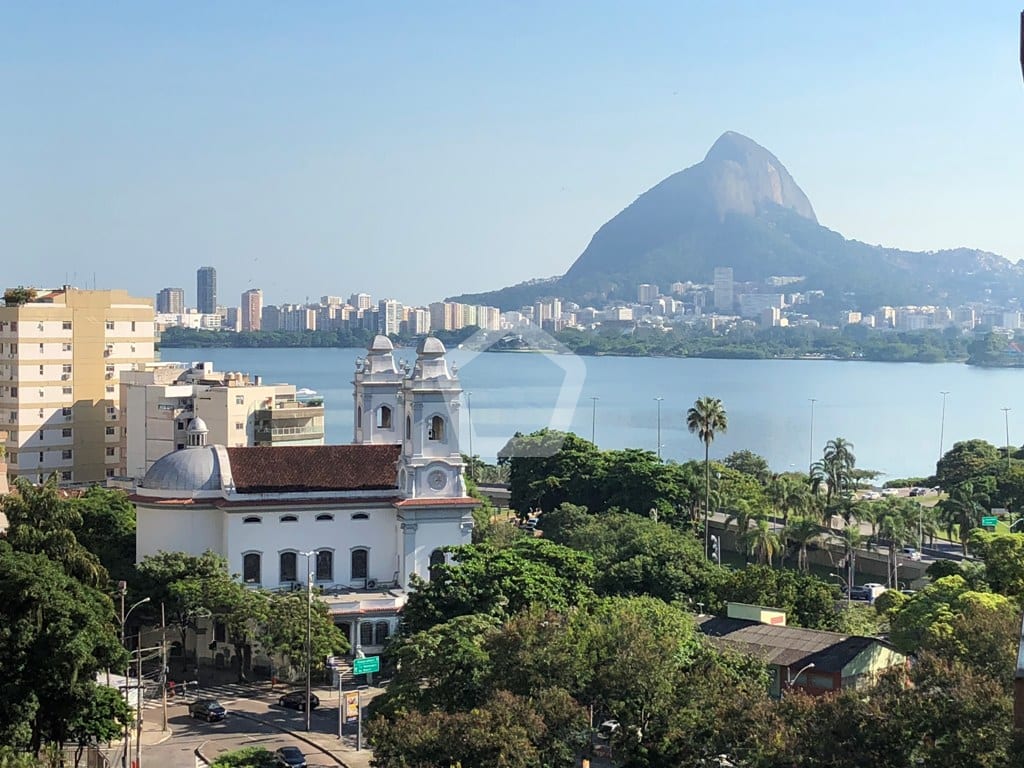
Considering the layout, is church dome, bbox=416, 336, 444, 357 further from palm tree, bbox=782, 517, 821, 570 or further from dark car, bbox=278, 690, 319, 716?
palm tree, bbox=782, 517, 821, 570

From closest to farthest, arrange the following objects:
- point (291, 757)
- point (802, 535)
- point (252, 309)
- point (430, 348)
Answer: point (291, 757)
point (430, 348)
point (802, 535)
point (252, 309)

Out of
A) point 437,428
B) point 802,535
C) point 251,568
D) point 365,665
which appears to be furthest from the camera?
point 802,535

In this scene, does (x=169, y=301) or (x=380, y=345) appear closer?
(x=380, y=345)

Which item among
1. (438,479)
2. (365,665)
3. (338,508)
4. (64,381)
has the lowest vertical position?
(365,665)

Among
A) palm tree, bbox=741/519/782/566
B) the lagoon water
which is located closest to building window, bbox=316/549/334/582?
the lagoon water

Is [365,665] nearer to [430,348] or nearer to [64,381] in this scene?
[430,348]

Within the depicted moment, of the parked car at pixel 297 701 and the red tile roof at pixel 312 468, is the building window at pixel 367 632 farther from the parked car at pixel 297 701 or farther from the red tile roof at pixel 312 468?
the parked car at pixel 297 701

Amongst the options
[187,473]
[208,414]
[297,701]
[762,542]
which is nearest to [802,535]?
[762,542]

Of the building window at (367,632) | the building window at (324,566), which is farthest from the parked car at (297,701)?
the building window at (324,566)
